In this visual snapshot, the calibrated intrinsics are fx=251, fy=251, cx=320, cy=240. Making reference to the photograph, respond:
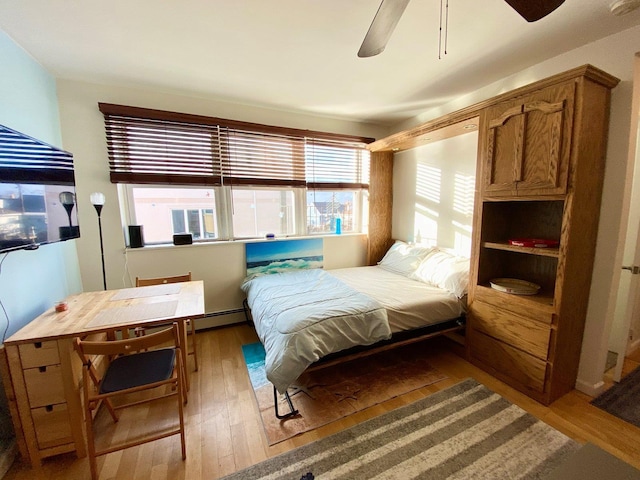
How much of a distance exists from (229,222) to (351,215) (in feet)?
5.62

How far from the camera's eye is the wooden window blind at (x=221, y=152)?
8.05ft

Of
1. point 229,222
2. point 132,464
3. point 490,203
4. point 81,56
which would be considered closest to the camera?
point 132,464

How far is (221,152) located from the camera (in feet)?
9.18

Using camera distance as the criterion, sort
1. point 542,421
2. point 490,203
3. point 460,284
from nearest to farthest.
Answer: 1. point 542,421
2. point 490,203
3. point 460,284

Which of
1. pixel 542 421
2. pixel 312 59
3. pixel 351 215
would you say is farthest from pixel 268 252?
pixel 542 421

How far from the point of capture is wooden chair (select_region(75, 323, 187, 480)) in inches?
48.4

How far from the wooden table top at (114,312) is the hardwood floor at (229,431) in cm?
75

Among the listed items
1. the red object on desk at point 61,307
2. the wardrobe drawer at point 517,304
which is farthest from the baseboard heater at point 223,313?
the wardrobe drawer at point 517,304

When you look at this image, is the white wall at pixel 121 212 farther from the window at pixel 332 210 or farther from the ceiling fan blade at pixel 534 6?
the ceiling fan blade at pixel 534 6

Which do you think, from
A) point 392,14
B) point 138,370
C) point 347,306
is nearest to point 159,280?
point 138,370

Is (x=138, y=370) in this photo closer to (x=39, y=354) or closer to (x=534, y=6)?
(x=39, y=354)

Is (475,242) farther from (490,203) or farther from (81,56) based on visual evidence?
(81,56)

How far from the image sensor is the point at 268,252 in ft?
10.1

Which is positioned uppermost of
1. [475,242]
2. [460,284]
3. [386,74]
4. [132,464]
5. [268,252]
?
[386,74]
